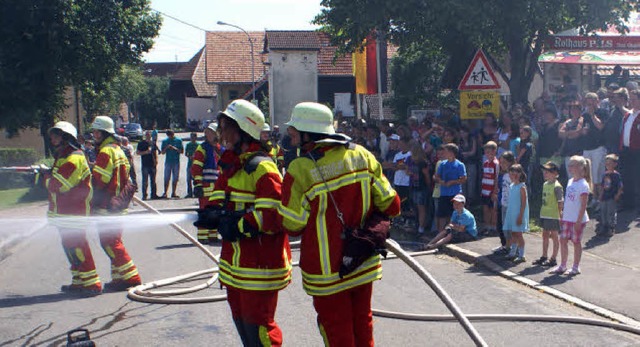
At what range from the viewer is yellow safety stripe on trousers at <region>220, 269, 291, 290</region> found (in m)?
4.94

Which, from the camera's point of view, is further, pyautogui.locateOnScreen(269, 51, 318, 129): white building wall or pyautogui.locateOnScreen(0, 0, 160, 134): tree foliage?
pyautogui.locateOnScreen(269, 51, 318, 129): white building wall

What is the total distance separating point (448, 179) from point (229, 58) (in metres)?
54.8

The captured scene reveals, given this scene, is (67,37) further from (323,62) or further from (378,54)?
(323,62)

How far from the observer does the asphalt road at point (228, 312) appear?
21.8ft

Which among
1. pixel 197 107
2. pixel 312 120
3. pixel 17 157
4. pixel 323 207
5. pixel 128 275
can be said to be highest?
pixel 197 107

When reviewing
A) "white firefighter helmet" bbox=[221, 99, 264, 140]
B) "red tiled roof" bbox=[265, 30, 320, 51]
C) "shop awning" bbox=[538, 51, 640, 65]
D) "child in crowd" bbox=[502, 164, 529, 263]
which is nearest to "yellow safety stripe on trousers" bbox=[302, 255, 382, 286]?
"white firefighter helmet" bbox=[221, 99, 264, 140]

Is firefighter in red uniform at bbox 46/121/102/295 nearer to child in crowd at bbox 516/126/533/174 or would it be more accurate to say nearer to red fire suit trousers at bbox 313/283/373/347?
red fire suit trousers at bbox 313/283/373/347

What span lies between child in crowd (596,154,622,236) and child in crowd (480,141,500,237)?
157 centimetres

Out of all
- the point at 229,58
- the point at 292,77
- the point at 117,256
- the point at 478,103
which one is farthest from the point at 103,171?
the point at 229,58

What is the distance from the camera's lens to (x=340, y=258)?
4.69 m

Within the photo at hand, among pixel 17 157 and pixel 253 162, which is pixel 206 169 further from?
pixel 17 157

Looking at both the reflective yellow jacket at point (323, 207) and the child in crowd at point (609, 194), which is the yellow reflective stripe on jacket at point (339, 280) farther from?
the child in crowd at point (609, 194)

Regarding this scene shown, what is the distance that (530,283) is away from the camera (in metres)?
8.73

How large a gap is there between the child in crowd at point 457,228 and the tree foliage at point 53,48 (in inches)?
666
